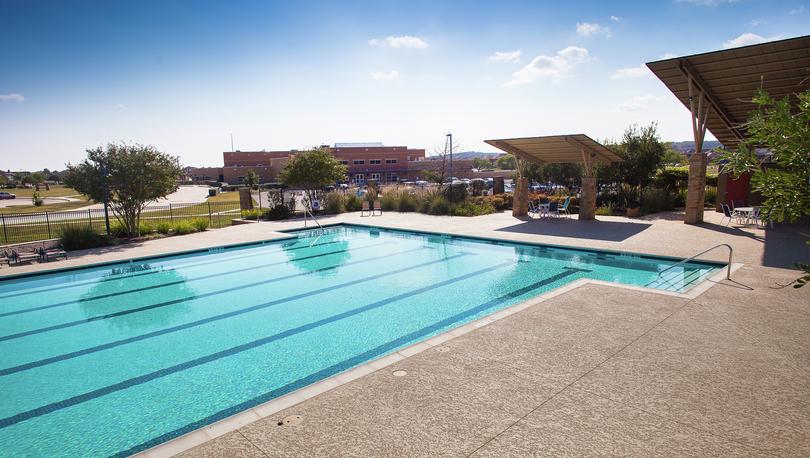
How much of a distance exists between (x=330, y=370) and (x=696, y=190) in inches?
576

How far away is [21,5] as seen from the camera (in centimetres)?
1477

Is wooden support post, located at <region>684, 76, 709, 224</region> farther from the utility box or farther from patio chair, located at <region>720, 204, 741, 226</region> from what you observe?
the utility box

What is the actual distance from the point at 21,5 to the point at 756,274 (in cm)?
2259

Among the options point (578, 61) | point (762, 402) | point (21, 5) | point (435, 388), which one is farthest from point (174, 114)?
point (762, 402)

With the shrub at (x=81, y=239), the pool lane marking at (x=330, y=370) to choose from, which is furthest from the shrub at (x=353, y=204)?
the pool lane marking at (x=330, y=370)

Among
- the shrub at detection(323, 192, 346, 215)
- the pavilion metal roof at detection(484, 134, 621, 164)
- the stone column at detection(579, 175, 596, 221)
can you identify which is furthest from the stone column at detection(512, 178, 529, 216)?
the shrub at detection(323, 192, 346, 215)

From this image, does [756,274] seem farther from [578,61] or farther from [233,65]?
[233,65]

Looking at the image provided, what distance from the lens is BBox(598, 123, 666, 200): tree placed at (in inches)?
727

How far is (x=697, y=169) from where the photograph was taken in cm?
1477

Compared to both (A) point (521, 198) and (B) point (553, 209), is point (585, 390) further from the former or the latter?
(A) point (521, 198)

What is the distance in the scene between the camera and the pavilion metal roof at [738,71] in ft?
37.8

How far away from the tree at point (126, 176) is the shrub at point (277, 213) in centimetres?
470

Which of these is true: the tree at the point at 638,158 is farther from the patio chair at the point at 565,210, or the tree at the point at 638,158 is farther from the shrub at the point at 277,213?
the shrub at the point at 277,213

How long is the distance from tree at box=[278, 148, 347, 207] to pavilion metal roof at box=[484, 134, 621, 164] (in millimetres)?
7814
